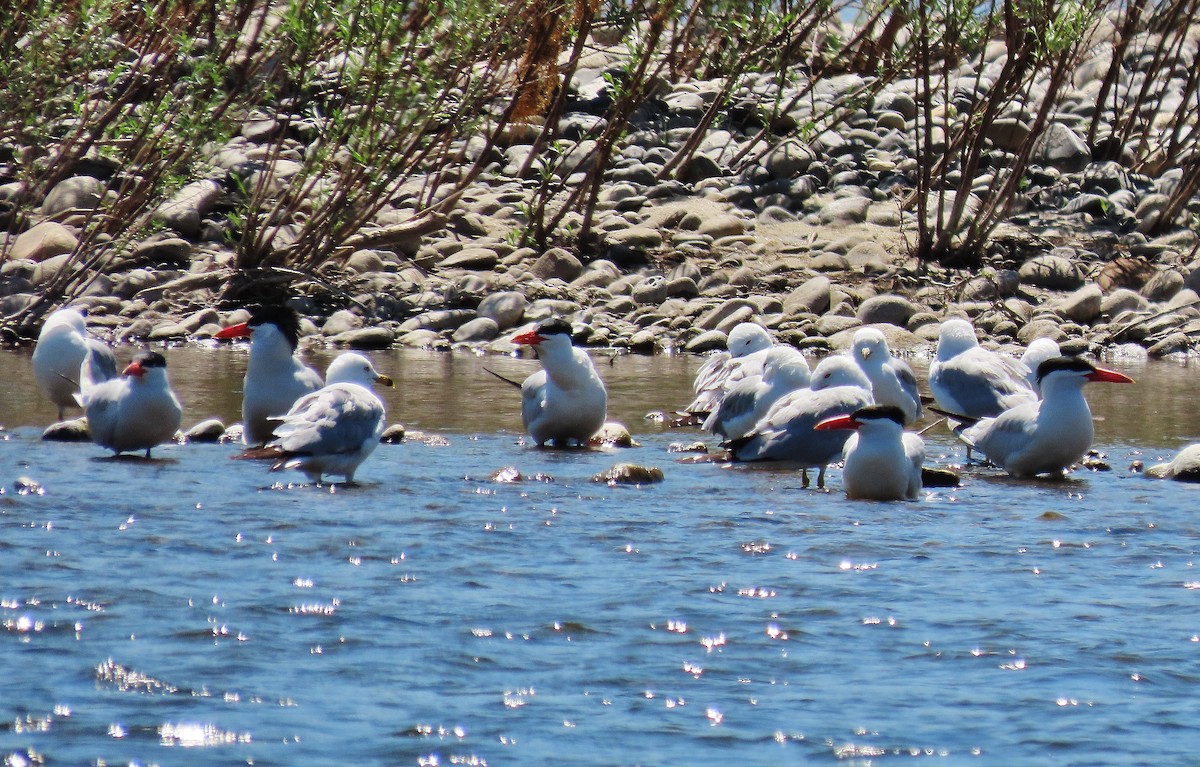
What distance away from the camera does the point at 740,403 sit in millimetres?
10555

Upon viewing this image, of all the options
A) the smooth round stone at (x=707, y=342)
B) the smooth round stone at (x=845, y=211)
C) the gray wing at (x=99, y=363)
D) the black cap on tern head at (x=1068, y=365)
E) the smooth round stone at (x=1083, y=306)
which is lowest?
the gray wing at (x=99, y=363)

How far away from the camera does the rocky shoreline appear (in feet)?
56.2

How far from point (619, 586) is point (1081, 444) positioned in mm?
4254

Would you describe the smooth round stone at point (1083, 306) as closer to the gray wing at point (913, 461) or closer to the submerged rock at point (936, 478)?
the submerged rock at point (936, 478)

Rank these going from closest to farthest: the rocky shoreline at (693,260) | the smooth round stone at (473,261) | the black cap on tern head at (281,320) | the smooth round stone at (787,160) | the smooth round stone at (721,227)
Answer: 1. the black cap on tern head at (281,320)
2. the rocky shoreline at (693,260)
3. the smooth round stone at (473,261)
4. the smooth round stone at (721,227)
5. the smooth round stone at (787,160)

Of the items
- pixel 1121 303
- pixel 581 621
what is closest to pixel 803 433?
pixel 581 621

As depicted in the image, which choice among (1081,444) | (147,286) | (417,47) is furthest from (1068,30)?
(147,286)

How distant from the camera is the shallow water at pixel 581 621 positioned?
436 centimetres

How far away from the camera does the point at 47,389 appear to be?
11211 mm

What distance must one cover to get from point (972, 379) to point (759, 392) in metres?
1.39

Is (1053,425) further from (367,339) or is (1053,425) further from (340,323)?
(340,323)

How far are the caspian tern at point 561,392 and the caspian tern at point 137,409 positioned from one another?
2154 mm

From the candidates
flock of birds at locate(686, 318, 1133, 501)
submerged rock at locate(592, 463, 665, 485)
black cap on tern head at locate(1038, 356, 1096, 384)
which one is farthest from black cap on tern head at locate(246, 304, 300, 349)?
black cap on tern head at locate(1038, 356, 1096, 384)

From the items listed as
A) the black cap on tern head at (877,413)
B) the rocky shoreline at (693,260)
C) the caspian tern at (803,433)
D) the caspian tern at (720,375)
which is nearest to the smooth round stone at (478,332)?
the rocky shoreline at (693,260)
